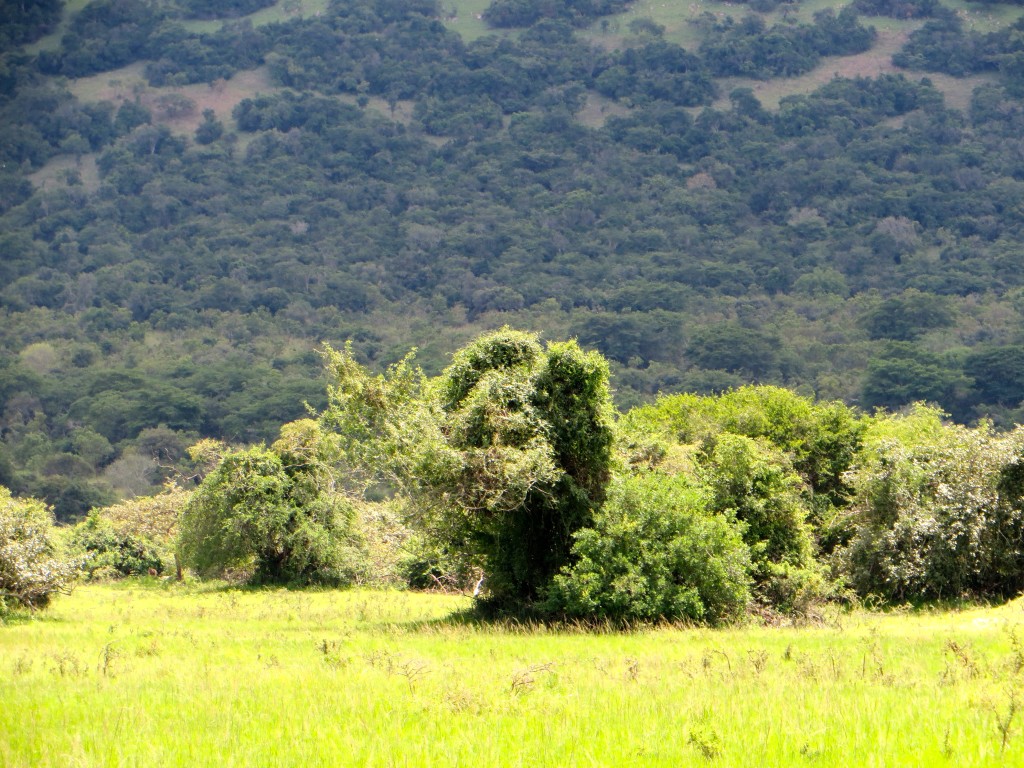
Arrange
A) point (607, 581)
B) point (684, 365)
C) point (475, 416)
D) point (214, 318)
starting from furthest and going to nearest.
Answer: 1. point (214, 318)
2. point (684, 365)
3. point (475, 416)
4. point (607, 581)

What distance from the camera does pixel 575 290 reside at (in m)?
198

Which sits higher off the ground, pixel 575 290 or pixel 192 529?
pixel 192 529

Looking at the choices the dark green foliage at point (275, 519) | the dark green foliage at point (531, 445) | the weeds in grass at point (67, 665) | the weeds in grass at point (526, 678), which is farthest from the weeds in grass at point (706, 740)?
the dark green foliage at point (275, 519)

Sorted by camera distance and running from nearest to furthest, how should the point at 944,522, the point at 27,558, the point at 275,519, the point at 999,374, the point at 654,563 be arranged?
the point at 654,563, the point at 27,558, the point at 944,522, the point at 275,519, the point at 999,374

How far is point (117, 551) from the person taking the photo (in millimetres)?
45500

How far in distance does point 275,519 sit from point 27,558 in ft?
34.0

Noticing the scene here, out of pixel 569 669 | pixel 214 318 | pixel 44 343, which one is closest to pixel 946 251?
pixel 214 318

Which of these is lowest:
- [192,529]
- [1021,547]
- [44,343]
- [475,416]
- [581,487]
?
[44,343]

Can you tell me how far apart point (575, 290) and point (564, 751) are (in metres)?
189

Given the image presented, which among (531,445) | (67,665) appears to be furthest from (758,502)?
(67,665)

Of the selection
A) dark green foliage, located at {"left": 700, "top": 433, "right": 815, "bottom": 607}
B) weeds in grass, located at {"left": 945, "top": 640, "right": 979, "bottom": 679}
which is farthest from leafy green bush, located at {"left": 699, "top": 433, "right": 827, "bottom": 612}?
weeds in grass, located at {"left": 945, "top": 640, "right": 979, "bottom": 679}

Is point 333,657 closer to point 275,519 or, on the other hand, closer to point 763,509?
point 763,509

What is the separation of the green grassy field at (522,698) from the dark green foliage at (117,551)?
24.6m

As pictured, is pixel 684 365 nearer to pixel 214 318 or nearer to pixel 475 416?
pixel 214 318
